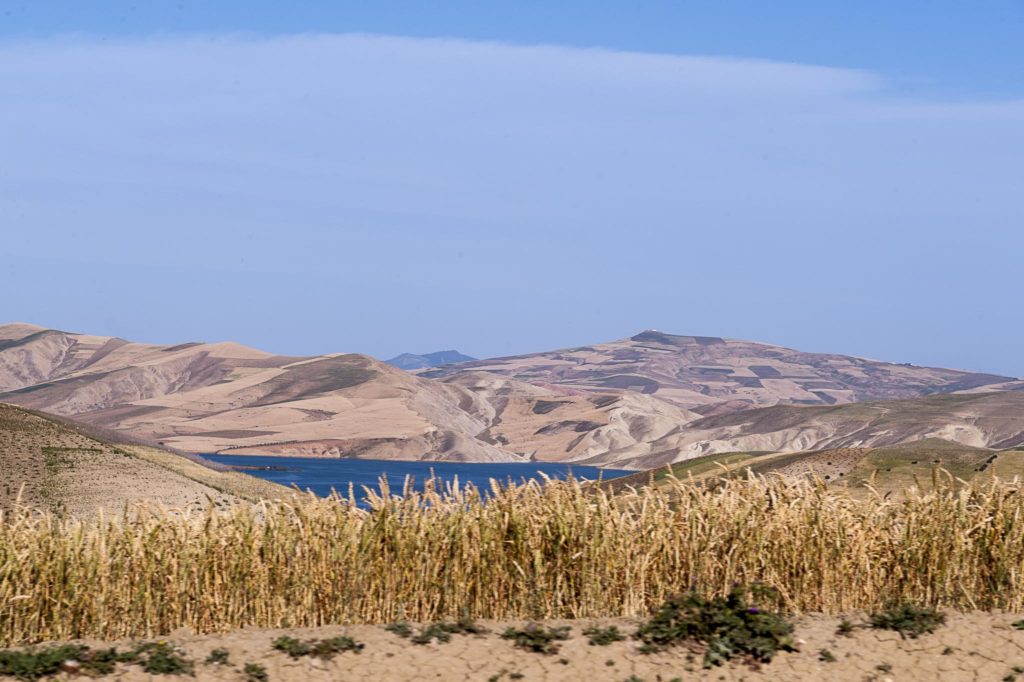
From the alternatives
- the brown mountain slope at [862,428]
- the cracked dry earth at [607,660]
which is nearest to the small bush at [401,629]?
the cracked dry earth at [607,660]

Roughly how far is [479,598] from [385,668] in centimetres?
254

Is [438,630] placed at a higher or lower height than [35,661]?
higher

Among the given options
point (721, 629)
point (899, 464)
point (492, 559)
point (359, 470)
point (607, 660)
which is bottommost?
point (359, 470)

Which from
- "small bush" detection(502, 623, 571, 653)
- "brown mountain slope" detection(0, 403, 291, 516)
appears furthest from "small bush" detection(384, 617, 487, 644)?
"brown mountain slope" detection(0, 403, 291, 516)

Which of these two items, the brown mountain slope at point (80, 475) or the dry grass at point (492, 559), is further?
the brown mountain slope at point (80, 475)

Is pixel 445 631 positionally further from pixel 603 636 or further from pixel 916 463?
pixel 916 463

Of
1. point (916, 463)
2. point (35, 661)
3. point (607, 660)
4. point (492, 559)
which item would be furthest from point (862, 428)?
point (35, 661)

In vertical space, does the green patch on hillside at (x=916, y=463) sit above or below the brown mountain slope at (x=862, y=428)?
below

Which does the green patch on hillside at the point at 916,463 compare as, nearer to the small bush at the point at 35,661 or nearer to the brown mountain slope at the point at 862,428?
the small bush at the point at 35,661

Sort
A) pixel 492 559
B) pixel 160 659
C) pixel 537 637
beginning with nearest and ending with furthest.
Result: pixel 160 659 → pixel 537 637 → pixel 492 559

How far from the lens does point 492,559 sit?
525 inches

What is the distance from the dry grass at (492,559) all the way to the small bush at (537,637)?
143 cm

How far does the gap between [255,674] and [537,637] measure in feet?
8.52

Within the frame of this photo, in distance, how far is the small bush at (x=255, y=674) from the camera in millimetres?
10539
